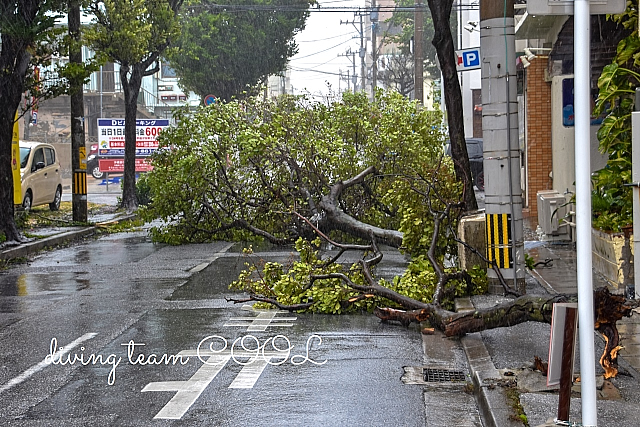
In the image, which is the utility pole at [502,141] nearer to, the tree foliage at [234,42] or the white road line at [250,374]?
the white road line at [250,374]

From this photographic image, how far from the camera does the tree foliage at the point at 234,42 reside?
146ft

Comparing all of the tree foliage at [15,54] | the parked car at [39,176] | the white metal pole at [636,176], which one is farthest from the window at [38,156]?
the white metal pole at [636,176]

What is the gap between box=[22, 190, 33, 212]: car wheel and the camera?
23.7 metres

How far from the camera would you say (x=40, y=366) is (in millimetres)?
7262

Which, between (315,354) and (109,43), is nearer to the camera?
(315,354)

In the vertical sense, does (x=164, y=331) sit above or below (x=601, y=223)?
below

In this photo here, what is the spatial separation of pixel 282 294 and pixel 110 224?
1339 centimetres

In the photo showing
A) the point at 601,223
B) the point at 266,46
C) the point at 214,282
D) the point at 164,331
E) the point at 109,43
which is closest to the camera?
the point at 164,331

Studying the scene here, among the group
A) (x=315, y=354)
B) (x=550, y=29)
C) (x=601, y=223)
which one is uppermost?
(x=550, y=29)

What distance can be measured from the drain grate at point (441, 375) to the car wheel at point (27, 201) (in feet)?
61.7

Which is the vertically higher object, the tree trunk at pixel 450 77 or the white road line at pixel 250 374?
the tree trunk at pixel 450 77

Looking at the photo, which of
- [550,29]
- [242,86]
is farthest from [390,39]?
[550,29]

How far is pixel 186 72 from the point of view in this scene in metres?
45.9

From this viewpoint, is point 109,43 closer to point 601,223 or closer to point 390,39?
point 601,223
